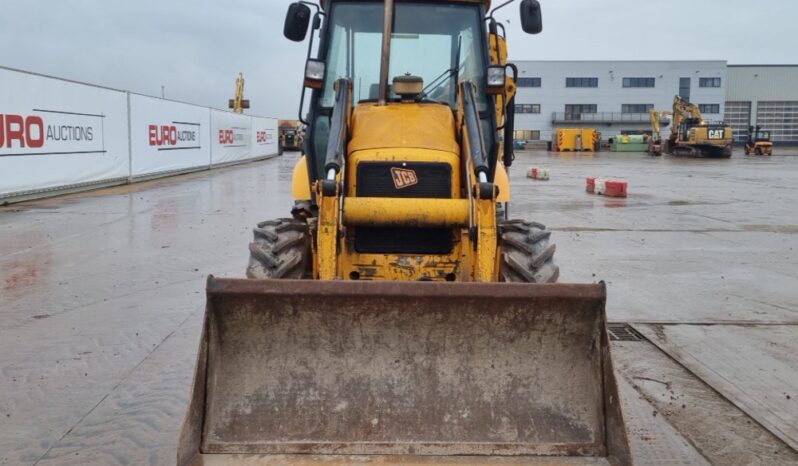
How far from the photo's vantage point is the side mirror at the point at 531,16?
577 centimetres

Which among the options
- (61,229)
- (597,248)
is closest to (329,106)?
(597,248)

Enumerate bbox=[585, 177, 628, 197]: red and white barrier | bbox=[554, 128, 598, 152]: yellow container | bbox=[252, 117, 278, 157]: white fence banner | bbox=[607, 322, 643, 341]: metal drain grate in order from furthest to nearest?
bbox=[554, 128, 598, 152]: yellow container → bbox=[252, 117, 278, 157]: white fence banner → bbox=[585, 177, 628, 197]: red and white barrier → bbox=[607, 322, 643, 341]: metal drain grate

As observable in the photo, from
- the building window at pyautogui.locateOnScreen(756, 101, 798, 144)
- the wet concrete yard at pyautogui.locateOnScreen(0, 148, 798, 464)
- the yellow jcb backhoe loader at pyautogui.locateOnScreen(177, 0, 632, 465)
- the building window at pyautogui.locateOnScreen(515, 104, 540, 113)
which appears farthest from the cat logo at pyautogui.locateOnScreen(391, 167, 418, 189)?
the building window at pyautogui.locateOnScreen(756, 101, 798, 144)

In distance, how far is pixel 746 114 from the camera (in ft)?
267

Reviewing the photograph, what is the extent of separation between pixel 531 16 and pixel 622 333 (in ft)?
9.23

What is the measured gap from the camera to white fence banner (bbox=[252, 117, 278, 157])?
42406mm

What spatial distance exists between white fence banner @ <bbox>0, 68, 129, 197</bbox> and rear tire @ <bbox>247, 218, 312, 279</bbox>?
484 inches

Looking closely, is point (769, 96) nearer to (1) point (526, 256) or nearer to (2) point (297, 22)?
(2) point (297, 22)

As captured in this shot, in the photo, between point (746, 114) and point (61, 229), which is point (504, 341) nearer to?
point (61, 229)

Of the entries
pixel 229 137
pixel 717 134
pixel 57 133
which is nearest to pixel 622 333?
pixel 57 133

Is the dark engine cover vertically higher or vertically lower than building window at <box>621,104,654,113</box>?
lower

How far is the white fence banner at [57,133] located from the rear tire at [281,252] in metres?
12.3

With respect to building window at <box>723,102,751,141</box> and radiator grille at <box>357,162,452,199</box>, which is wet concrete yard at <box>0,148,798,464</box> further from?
building window at <box>723,102,751,141</box>

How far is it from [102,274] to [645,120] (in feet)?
259
